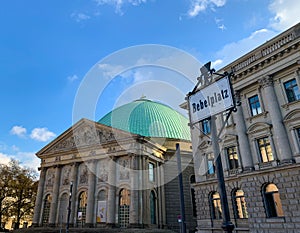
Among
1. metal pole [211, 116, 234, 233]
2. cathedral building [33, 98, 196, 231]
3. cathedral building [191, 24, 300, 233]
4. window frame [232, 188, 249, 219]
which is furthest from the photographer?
cathedral building [33, 98, 196, 231]

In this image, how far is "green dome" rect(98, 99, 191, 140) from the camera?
137ft

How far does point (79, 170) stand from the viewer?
3681 centimetres

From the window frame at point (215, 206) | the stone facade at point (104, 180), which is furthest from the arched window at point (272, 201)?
the stone facade at point (104, 180)

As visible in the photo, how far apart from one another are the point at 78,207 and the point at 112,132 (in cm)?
1155

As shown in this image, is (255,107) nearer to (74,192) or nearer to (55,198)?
(74,192)

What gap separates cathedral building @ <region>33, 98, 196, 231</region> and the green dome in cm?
19

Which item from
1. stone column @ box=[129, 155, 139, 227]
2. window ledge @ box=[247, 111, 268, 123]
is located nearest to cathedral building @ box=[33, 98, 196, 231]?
stone column @ box=[129, 155, 139, 227]

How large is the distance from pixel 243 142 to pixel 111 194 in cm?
1842

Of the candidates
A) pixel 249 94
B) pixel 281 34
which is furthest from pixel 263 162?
pixel 281 34

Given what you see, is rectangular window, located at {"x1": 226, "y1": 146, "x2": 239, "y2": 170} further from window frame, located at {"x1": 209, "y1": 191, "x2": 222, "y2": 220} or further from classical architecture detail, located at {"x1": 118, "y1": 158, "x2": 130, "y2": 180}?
classical architecture detail, located at {"x1": 118, "y1": 158, "x2": 130, "y2": 180}

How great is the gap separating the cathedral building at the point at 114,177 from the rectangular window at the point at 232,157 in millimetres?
12475

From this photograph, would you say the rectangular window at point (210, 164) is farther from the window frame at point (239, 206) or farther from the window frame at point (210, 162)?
the window frame at point (239, 206)

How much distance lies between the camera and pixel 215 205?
77.6 feet

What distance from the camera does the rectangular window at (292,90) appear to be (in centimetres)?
1995
